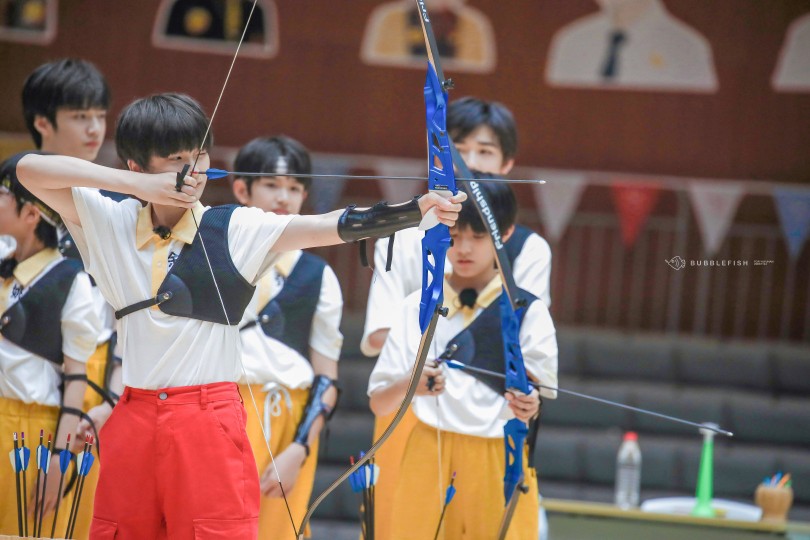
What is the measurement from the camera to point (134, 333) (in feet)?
6.50

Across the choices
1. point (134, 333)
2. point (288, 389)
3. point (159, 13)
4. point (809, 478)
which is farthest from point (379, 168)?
point (134, 333)

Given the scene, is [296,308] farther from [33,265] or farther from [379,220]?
[379,220]

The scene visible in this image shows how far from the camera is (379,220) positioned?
1854 mm

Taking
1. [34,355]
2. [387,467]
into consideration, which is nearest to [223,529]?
[34,355]

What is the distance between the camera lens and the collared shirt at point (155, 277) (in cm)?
196

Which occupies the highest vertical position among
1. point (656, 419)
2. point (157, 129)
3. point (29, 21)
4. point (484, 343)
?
point (29, 21)

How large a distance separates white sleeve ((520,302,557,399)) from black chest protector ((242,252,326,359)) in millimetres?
617

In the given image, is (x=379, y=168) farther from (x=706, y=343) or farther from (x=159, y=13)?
(x=706, y=343)

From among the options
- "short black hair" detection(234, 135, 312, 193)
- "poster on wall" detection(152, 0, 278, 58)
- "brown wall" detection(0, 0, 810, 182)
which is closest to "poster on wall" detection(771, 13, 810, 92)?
"brown wall" detection(0, 0, 810, 182)

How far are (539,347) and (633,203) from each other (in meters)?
4.13

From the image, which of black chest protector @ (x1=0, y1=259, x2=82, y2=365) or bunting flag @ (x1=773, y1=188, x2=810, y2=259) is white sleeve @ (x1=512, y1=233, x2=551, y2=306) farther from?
bunting flag @ (x1=773, y1=188, x2=810, y2=259)

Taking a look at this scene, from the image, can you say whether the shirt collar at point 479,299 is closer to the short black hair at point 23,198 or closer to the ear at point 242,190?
the ear at point 242,190

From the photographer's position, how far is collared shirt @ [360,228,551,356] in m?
2.82

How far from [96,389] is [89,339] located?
212 mm
